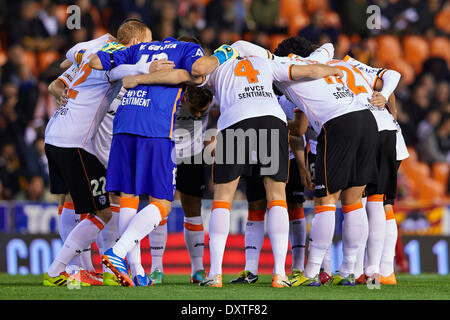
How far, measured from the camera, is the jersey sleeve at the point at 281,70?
Answer: 21.3ft

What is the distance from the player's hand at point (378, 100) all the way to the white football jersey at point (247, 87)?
3.13ft

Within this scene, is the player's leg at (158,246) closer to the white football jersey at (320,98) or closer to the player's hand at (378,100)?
the white football jersey at (320,98)

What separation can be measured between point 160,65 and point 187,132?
4.23 feet

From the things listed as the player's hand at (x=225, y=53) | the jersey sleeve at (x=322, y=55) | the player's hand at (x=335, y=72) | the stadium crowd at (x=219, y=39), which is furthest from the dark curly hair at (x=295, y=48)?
the stadium crowd at (x=219, y=39)

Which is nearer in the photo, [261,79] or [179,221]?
[261,79]

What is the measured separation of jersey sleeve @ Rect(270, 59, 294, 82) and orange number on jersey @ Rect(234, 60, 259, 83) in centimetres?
18

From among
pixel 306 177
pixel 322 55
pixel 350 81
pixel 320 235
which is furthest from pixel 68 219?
pixel 350 81

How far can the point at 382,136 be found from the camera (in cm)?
719

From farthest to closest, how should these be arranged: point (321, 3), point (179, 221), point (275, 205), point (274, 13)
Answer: point (321, 3)
point (274, 13)
point (179, 221)
point (275, 205)

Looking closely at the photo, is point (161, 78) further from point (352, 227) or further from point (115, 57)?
point (352, 227)

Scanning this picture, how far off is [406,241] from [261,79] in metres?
5.37

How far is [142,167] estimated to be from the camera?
6070mm
